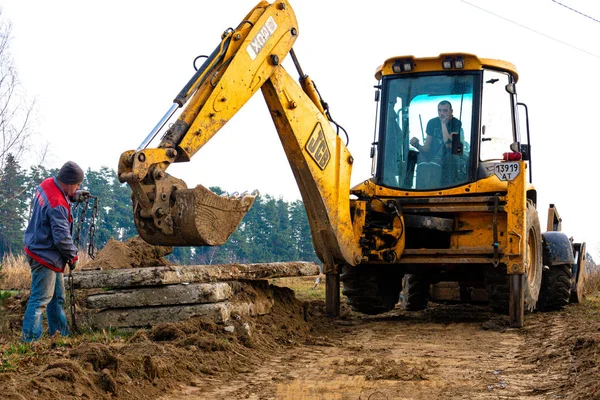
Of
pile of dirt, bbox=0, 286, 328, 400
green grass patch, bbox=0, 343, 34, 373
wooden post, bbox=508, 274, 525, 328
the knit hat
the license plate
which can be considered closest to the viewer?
pile of dirt, bbox=0, 286, 328, 400

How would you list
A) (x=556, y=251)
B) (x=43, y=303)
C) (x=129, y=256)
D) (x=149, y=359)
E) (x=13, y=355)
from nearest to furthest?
(x=149, y=359), (x=13, y=355), (x=43, y=303), (x=129, y=256), (x=556, y=251)

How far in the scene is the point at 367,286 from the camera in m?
10.4

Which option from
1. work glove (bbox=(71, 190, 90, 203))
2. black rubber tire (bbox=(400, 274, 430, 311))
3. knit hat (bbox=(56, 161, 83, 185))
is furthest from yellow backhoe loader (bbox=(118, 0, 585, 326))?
work glove (bbox=(71, 190, 90, 203))

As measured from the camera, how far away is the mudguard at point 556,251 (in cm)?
1155

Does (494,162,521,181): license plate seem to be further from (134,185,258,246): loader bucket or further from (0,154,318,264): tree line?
(0,154,318,264): tree line

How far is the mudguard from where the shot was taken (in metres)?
11.6

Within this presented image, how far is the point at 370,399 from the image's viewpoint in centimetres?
510

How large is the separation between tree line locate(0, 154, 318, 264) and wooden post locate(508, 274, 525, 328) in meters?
23.6

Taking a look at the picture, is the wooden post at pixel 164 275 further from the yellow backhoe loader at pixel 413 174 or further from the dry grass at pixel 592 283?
the dry grass at pixel 592 283

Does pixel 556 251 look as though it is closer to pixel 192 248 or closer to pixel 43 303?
pixel 43 303

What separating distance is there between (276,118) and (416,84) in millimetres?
2610

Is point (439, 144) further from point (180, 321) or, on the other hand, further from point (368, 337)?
point (180, 321)

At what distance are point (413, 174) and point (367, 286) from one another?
5.39ft

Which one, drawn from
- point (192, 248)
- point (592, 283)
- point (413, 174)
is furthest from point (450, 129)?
point (192, 248)
